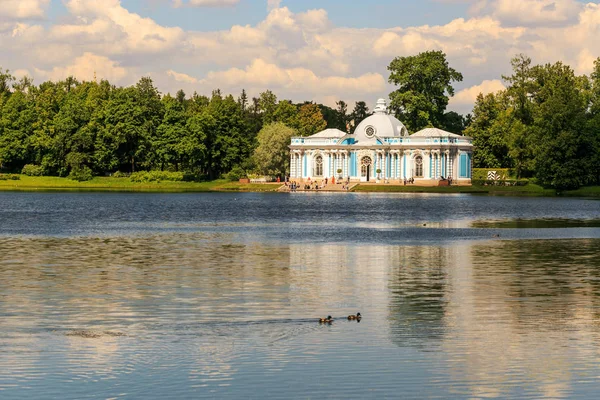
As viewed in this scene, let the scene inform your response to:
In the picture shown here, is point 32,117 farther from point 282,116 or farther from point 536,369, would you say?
point 536,369

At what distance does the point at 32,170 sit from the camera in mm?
144625

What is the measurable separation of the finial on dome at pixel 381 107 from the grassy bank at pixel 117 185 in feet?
70.0

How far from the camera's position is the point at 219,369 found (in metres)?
18.0

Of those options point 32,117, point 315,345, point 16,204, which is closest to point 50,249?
point 315,345

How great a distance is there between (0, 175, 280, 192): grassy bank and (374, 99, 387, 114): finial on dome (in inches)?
840

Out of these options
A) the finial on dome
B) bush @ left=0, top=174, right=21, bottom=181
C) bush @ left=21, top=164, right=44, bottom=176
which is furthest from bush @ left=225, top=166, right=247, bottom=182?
bush @ left=0, top=174, right=21, bottom=181

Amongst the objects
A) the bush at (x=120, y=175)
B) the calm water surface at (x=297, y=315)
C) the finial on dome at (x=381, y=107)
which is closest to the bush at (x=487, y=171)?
the finial on dome at (x=381, y=107)

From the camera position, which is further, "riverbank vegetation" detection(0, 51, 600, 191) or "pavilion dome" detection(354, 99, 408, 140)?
"pavilion dome" detection(354, 99, 408, 140)

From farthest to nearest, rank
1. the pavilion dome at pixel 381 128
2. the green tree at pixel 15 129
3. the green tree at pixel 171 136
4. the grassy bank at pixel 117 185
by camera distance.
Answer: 1. the green tree at pixel 15 129
2. the pavilion dome at pixel 381 128
3. the green tree at pixel 171 136
4. the grassy bank at pixel 117 185

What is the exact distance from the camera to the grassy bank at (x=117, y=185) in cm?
13312

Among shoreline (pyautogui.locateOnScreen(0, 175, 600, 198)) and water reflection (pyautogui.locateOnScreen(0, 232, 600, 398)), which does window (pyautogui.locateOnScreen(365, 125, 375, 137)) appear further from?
water reflection (pyautogui.locateOnScreen(0, 232, 600, 398))

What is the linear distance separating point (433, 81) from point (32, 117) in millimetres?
57659

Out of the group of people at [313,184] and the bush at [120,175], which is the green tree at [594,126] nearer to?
the group of people at [313,184]

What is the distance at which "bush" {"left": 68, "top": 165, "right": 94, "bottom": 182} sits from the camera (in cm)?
14025
